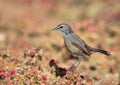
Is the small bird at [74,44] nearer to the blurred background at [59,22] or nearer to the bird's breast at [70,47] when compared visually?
the bird's breast at [70,47]

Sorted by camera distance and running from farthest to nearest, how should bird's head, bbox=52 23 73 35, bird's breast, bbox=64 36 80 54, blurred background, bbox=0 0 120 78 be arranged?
blurred background, bbox=0 0 120 78
bird's head, bbox=52 23 73 35
bird's breast, bbox=64 36 80 54

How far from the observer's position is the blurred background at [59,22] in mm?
16984

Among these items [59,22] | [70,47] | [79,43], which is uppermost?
[59,22]

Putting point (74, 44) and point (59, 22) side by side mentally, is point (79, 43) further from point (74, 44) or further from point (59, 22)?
point (59, 22)

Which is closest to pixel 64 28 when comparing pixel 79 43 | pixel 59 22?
pixel 79 43

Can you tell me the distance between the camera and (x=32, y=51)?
516 inches

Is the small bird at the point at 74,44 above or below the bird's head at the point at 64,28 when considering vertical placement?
below

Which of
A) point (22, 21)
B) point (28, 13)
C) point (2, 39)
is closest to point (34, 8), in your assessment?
point (28, 13)

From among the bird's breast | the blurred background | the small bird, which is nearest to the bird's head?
the small bird

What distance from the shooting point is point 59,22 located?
24734mm

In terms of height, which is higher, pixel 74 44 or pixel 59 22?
pixel 59 22

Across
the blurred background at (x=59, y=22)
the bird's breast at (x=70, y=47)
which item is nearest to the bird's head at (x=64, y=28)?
the bird's breast at (x=70, y=47)

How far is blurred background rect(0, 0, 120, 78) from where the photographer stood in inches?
669

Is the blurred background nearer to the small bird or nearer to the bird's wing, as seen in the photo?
the small bird
